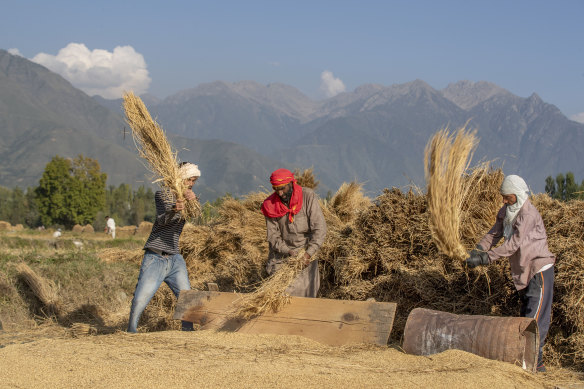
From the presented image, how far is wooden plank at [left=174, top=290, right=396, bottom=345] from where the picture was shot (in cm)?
454

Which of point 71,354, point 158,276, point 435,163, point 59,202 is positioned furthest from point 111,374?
point 59,202

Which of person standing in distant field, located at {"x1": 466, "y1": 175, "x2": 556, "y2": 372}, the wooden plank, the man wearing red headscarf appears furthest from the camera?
the man wearing red headscarf

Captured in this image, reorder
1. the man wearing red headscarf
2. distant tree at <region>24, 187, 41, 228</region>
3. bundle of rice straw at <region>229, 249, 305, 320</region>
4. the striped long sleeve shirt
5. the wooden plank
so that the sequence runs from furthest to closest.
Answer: distant tree at <region>24, 187, 41, 228</region> < the man wearing red headscarf < the striped long sleeve shirt < bundle of rice straw at <region>229, 249, 305, 320</region> < the wooden plank

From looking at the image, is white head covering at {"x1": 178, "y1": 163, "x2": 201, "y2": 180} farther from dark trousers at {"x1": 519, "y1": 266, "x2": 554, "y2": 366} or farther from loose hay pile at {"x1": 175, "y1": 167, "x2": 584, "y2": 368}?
dark trousers at {"x1": 519, "y1": 266, "x2": 554, "y2": 366}

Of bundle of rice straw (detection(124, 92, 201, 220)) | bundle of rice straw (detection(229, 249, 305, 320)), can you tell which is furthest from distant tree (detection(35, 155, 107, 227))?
bundle of rice straw (detection(229, 249, 305, 320))

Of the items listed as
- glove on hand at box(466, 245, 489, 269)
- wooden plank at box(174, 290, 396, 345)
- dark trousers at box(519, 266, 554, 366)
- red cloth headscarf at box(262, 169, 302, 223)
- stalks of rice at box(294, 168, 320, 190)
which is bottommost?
wooden plank at box(174, 290, 396, 345)

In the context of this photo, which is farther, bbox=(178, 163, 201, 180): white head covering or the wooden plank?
bbox=(178, 163, 201, 180): white head covering

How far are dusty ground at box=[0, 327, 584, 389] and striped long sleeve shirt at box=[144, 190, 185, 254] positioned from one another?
2.72 feet

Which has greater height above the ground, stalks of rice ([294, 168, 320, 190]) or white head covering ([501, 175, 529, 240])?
stalks of rice ([294, 168, 320, 190])

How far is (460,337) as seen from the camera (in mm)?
4285

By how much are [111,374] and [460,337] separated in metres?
2.48

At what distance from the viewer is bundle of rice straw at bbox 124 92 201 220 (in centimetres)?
525

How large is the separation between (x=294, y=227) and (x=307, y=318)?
0.88 m

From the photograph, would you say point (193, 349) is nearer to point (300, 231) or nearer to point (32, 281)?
point (300, 231)
